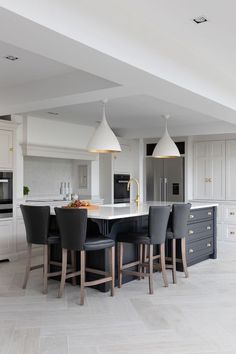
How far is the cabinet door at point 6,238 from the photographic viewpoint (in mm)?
5652

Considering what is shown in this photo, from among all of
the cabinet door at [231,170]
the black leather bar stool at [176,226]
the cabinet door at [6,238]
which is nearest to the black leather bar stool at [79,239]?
the black leather bar stool at [176,226]

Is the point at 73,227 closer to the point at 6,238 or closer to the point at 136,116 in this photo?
the point at 6,238

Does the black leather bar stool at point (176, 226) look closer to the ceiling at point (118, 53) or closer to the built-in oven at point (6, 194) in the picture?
the ceiling at point (118, 53)

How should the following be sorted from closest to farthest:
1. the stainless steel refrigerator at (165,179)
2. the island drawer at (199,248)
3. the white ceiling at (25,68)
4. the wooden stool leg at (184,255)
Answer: the white ceiling at (25,68)
the wooden stool leg at (184,255)
the island drawer at (199,248)
the stainless steel refrigerator at (165,179)

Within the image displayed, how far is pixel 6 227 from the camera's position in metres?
5.72

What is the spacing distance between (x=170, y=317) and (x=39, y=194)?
4.35 metres

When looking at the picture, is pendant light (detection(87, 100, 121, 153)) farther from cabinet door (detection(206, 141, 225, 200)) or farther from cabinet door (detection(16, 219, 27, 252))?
cabinet door (detection(206, 141, 225, 200))

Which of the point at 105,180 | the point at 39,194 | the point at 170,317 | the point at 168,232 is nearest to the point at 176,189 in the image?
the point at 105,180

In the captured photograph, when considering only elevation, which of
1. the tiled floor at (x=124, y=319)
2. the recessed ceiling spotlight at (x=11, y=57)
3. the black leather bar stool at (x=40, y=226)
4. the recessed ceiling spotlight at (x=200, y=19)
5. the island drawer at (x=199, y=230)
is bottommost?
the tiled floor at (x=124, y=319)

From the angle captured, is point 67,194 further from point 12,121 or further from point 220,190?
point 220,190

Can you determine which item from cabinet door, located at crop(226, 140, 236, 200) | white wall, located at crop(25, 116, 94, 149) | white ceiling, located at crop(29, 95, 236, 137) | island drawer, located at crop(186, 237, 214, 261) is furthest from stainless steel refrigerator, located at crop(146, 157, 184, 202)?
island drawer, located at crop(186, 237, 214, 261)

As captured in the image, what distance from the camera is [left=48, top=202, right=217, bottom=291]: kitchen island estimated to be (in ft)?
13.9

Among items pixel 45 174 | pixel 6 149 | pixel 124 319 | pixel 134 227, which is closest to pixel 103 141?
pixel 134 227

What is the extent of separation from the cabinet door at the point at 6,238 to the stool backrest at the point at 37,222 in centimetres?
159
